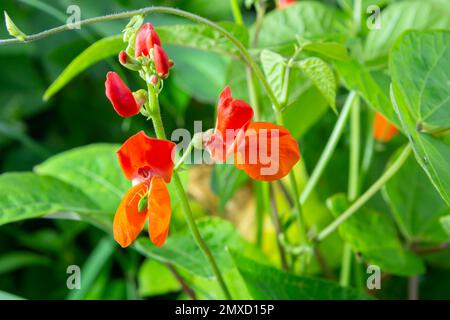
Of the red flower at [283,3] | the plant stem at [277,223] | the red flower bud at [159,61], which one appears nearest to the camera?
the red flower bud at [159,61]

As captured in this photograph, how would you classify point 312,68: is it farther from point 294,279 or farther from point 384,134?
point 384,134

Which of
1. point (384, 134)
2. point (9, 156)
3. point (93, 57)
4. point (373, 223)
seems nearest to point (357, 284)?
point (373, 223)

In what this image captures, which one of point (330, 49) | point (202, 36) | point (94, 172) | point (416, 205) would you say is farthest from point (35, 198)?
point (416, 205)

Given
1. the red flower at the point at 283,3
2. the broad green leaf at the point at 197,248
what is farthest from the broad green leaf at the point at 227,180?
the red flower at the point at 283,3

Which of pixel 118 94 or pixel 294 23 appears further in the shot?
pixel 294 23

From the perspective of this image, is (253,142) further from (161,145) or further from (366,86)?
(366,86)

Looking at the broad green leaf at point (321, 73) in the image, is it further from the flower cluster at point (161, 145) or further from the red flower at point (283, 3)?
the red flower at point (283, 3)
